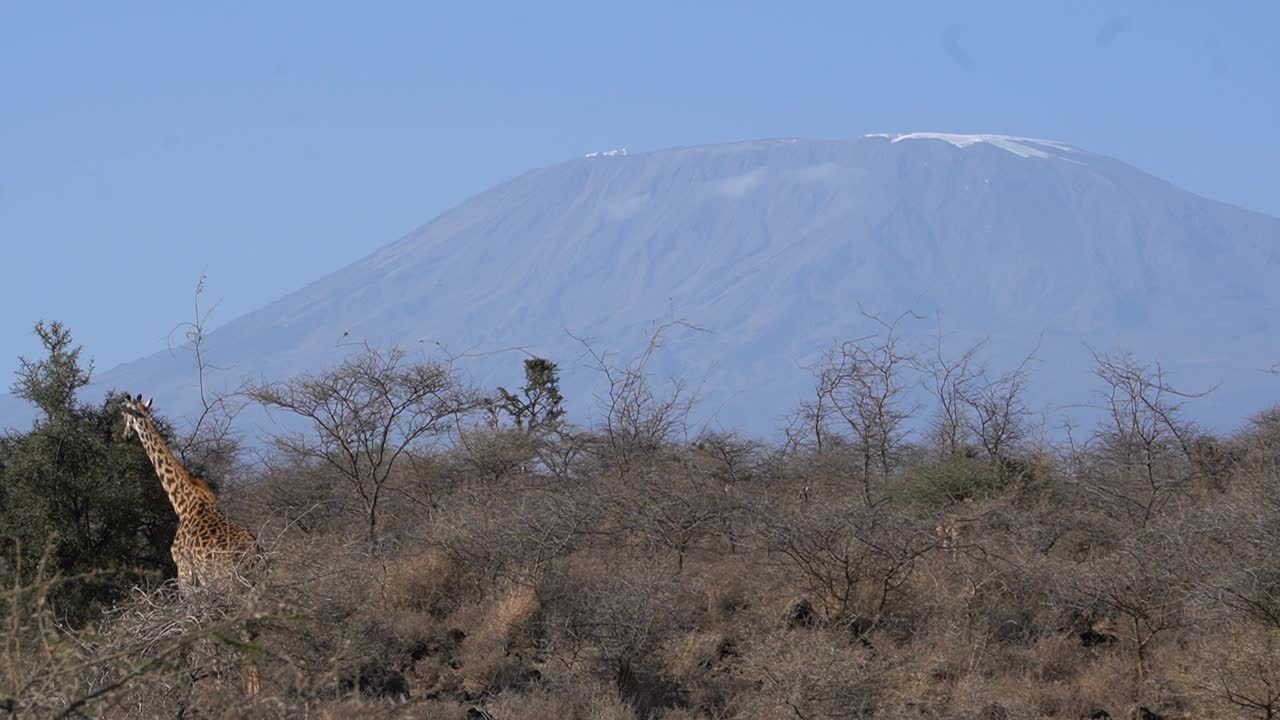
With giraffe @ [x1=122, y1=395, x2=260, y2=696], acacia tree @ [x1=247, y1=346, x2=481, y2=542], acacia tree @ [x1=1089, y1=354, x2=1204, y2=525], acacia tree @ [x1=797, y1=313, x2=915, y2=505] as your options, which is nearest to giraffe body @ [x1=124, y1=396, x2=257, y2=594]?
giraffe @ [x1=122, y1=395, x2=260, y2=696]

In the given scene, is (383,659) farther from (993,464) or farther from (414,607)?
(993,464)

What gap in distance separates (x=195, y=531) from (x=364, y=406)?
8.14 meters

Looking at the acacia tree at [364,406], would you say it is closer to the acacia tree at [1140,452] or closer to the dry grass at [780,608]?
the dry grass at [780,608]

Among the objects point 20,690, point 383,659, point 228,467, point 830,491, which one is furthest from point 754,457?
point 20,690

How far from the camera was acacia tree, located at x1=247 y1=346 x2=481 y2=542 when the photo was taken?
19016 mm

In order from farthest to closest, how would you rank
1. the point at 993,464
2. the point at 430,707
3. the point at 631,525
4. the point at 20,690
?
the point at 993,464, the point at 631,525, the point at 430,707, the point at 20,690

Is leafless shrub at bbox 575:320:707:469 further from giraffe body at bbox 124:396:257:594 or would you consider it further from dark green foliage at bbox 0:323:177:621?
giraffe body at bbox 124:396:257:594

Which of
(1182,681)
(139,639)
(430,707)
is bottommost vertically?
(1182,681)

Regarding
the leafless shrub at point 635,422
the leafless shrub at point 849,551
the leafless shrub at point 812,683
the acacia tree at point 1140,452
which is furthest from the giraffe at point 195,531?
the acacia tree at point 1140,452

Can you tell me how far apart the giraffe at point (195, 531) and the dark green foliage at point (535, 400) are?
13548 millimetres

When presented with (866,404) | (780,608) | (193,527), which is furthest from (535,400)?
(193,527)

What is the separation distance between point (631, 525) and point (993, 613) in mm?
3314

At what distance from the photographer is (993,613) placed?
13945mm

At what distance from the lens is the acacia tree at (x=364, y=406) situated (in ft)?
62.4
